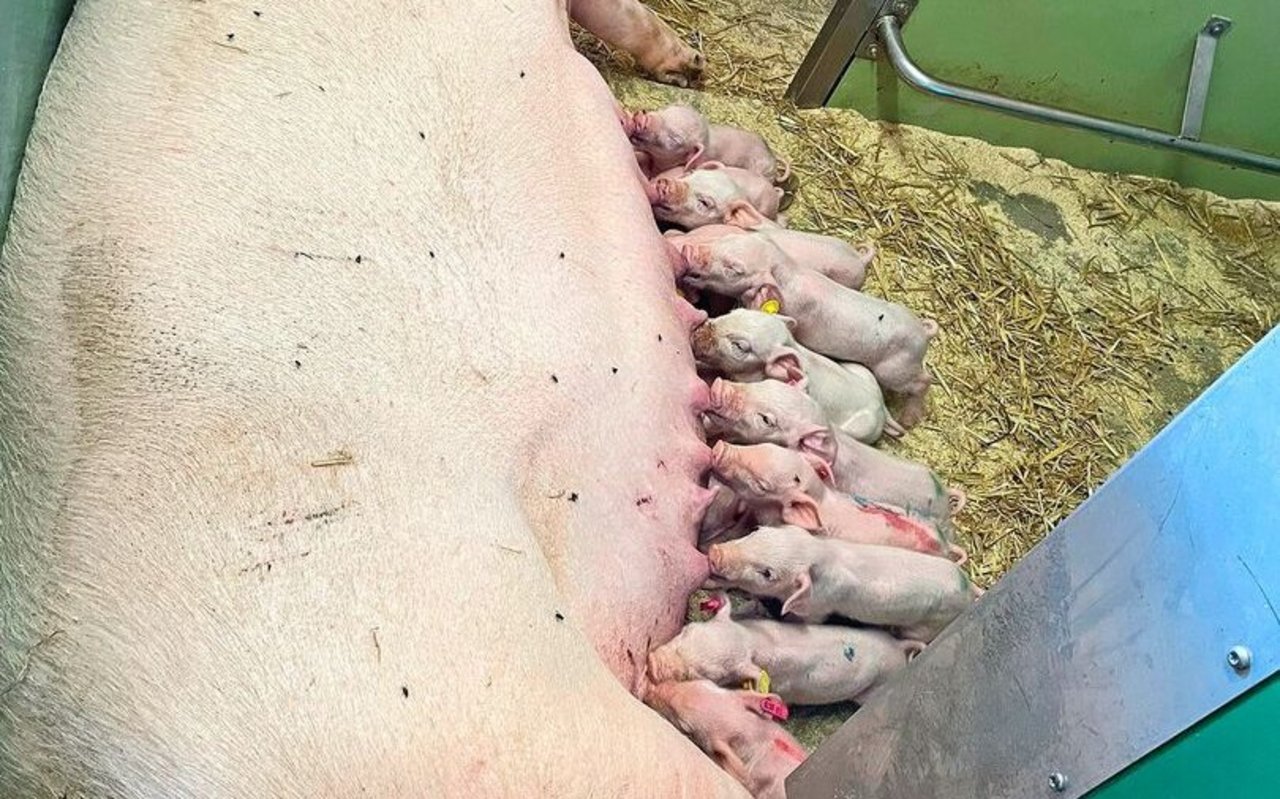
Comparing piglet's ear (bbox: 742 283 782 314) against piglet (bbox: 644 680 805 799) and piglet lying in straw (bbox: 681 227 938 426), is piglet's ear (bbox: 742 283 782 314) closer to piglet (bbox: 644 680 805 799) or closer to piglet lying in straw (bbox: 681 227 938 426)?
piglet lying in straw (bbox: 681 227 938 426)

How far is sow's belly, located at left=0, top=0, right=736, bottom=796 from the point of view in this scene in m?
1.66

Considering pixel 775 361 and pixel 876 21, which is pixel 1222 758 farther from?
pixel 876 21

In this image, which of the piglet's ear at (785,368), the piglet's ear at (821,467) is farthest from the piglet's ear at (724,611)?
the piglet's ear at (785,368)

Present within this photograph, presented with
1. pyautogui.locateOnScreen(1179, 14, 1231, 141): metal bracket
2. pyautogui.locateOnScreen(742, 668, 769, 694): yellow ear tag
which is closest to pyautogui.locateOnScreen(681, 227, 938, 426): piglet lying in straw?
pyautogui.locateOnScreen(742, 668, 769, 694): yellow ear tag

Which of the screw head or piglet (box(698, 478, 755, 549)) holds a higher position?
the screw head

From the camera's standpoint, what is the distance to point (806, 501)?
261cm

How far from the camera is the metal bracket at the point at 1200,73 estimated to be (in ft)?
12.1

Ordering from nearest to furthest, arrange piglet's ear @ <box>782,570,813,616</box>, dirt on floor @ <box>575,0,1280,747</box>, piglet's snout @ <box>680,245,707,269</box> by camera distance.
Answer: piglet's ear @ <box>782,570,813,616</box>
piglet's snout @ <box>680,245,707,269</box>
dirt on floor @ <box>575,0,1280,747</box>

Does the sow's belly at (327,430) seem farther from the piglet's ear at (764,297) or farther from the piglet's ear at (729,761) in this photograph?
the piglet's ear at (764,297)

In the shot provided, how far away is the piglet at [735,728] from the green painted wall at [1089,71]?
2088 millimetres

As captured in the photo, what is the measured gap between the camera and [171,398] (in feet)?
5.99

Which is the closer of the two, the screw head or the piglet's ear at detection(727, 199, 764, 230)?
the screw head

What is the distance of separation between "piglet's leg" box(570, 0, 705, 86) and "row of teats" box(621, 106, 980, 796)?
0.33m

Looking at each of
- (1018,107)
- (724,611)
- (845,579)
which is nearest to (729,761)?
(724,611)
